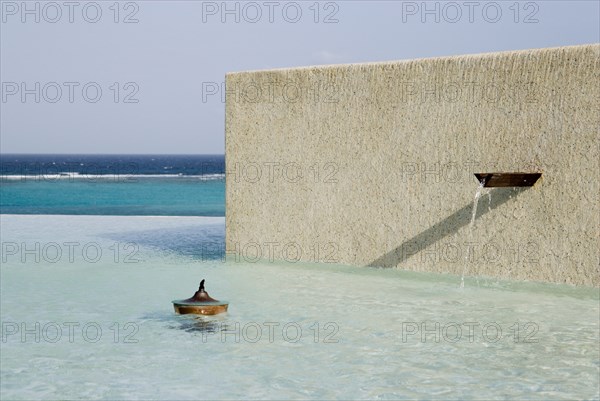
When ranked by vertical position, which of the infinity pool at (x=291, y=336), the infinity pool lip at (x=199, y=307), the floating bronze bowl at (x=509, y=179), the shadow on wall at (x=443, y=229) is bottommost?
the infinity pool at (x=291, y=336)

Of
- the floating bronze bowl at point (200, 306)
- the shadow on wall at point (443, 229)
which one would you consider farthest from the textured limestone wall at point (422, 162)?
the floating bronze bowl at point (200, 306)

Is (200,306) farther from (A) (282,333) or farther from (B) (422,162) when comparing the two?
(B) (422,162)

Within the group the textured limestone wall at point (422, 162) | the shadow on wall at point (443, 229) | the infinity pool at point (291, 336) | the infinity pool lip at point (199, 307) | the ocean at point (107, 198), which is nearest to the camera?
the infinity pool at point (291, 336)

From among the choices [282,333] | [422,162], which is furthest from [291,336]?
[422,162]

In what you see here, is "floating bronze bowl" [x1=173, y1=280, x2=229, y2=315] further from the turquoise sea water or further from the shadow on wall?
the turquoise sea water

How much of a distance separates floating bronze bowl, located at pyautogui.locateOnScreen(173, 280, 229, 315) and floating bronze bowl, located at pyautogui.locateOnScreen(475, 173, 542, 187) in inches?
129

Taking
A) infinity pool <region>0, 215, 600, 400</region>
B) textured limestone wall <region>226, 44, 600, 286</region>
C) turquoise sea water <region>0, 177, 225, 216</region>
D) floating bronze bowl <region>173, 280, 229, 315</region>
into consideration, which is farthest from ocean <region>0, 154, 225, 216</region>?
floating bronze bowl <region>173, 280, 229, 315</region>

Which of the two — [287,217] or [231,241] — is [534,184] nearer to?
[287,217]

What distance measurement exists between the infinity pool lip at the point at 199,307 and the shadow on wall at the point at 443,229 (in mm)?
3158

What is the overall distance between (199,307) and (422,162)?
374 centimetres

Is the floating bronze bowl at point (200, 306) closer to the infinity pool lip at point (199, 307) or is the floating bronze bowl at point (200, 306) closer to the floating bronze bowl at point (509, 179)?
the infinity pool lip at point (199, 307)

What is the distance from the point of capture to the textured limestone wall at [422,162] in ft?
28.0

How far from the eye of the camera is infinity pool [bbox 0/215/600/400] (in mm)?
5238

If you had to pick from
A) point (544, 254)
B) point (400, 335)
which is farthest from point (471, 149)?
point (400, 335)
